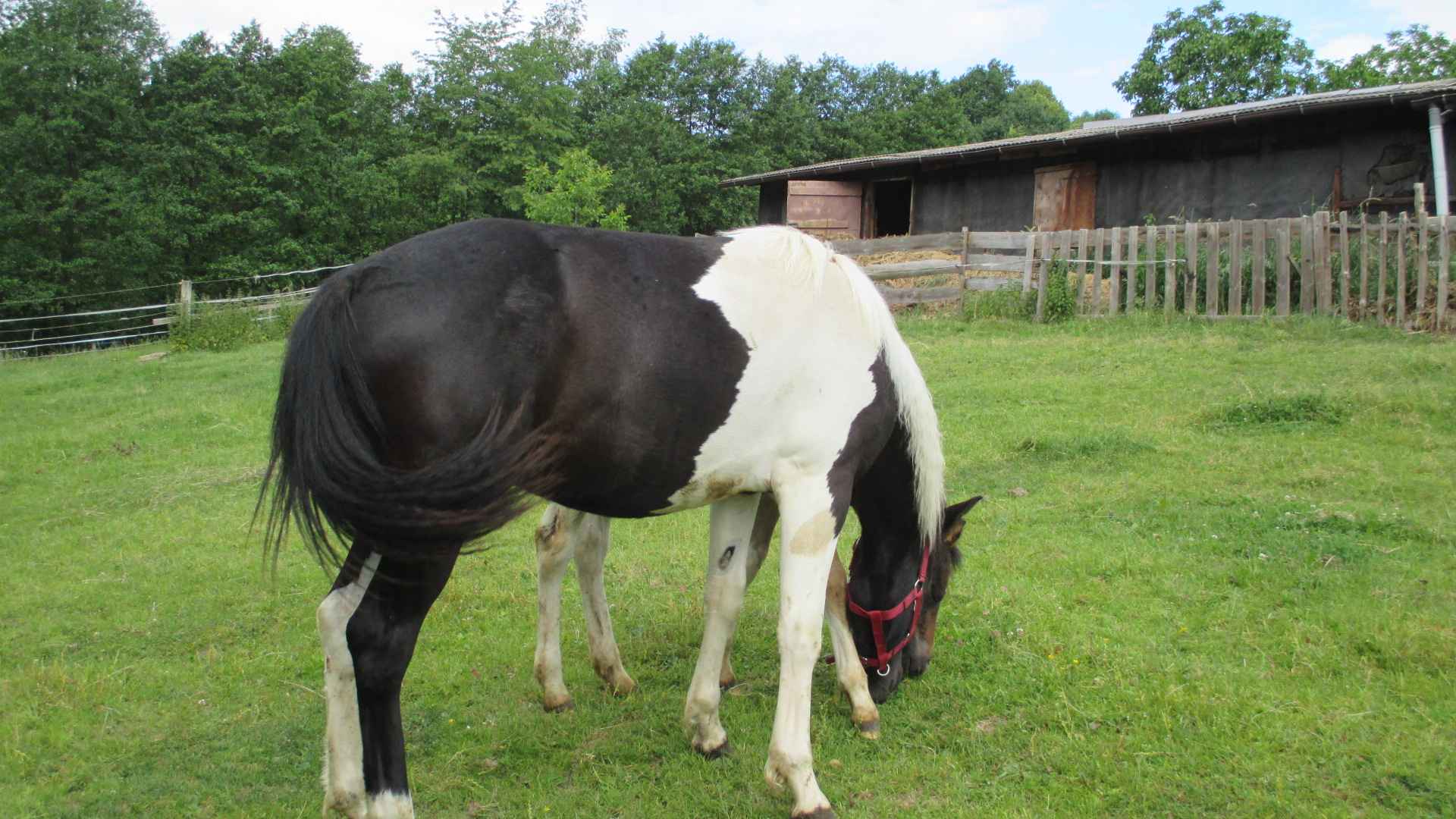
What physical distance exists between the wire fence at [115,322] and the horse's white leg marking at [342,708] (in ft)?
60.9

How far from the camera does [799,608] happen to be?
3324 mm

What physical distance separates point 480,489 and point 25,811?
2.16 m

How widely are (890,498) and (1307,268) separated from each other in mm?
9792

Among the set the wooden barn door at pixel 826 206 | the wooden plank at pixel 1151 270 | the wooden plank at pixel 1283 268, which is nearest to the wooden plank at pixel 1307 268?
the wooden plank at pixel 1283 268

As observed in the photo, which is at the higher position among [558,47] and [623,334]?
[558,47]

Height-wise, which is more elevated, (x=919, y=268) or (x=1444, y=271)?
(x=919, y=268)

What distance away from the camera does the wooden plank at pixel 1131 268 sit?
489 inches

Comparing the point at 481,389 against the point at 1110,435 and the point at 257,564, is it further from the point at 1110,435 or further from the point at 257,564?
the point at 1110,435

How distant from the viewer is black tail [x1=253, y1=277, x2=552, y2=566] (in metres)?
2.57

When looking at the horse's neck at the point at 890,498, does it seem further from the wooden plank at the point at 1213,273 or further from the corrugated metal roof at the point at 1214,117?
the corrugated metal roof at the point at 1214,117

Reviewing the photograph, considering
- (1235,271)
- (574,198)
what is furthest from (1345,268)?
(574,198)

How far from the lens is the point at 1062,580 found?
5074 mm

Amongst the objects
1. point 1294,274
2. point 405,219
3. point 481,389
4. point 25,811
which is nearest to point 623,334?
point 481,389

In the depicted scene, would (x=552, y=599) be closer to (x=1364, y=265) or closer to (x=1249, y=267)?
(x=1364, y=265)
